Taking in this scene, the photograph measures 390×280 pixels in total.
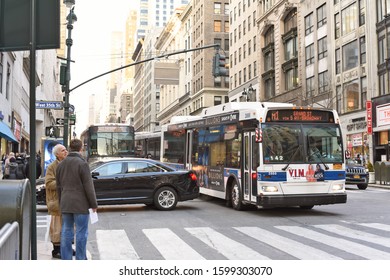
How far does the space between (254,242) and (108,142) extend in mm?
19161

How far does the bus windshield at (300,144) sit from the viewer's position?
1205 centimetres

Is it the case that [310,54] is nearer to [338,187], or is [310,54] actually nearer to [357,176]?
[357,176]

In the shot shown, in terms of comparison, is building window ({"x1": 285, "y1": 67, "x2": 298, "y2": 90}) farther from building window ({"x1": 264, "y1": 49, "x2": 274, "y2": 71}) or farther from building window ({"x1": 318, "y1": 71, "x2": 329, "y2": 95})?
building window ({"x1": 318, "y1": 71, "x2": 329, "y2": 95})

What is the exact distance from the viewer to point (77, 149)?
251 inches

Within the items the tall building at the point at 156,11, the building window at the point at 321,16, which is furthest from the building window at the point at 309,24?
the tall building at the point at 156,11

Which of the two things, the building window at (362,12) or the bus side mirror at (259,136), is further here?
the building window at (362,12)

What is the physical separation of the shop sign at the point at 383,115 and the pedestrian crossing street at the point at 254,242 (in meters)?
24.8

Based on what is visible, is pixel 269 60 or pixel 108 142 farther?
pixel 269 60

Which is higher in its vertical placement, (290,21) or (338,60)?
(290,21)

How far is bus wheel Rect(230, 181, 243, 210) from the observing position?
43.8ft

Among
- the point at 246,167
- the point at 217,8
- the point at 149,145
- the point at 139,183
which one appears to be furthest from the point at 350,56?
the point at 217,8

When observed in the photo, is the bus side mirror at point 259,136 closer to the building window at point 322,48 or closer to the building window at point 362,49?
the building window at point 362,49

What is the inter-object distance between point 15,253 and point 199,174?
12925 mm

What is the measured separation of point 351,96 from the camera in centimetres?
3862
